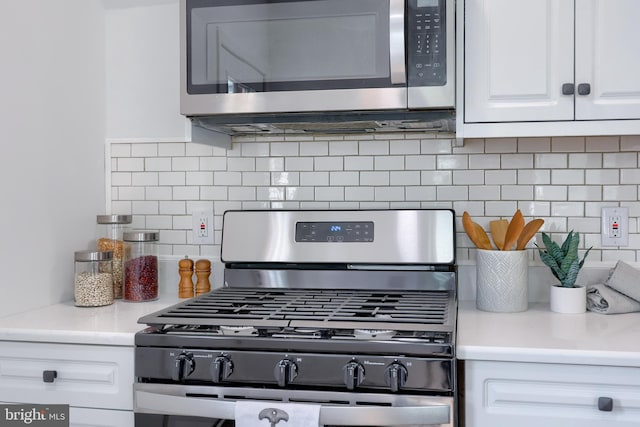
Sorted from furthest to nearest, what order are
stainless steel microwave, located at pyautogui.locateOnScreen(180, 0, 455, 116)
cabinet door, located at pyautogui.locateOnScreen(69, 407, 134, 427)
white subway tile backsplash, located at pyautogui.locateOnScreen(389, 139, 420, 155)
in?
white subway tile backsplash, located at pyautogui.locateOnScreen(389, 139, 420, 155), stainless steel microwave, located at pyautogui.locateOnScreen(180, 0, 455, 116), cabinet door, located at pyautogui.locateOnScreen(69, 407, 134, 427)

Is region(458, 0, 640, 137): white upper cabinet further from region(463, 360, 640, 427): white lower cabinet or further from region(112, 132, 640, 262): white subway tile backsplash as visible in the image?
region(463, 360, 640, 427): white lower cabinet

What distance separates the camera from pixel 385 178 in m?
2.17

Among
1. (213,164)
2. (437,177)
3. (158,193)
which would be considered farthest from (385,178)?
(158,193)

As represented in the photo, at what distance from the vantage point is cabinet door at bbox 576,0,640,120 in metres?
1.74

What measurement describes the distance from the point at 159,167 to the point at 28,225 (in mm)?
553

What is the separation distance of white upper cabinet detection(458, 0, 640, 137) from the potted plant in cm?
35

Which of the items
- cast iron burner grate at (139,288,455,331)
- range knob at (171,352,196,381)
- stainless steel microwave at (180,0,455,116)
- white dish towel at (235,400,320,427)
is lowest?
white dish towel at (235,400,320,427)

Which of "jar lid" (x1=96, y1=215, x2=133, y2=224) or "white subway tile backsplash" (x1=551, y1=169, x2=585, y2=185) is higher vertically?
"white subway tile backsplash" (x1=551, y1=169, x2=585, y2=185)

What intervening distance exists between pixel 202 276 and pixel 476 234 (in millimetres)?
971

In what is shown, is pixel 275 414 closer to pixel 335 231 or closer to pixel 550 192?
pixel 335 231

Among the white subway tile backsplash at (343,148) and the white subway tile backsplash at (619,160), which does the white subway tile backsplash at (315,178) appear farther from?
the white subway tile backsplash at (619,160)

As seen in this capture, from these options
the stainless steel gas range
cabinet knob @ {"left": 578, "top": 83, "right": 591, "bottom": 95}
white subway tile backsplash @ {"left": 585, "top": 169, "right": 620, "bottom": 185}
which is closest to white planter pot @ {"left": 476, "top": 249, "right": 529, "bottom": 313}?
the stainless steel gas range

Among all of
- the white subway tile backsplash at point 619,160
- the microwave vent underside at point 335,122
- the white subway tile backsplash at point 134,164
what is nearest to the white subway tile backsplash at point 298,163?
the microwave vent underside at point 335,122

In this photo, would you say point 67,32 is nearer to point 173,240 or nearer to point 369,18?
point 173,240
